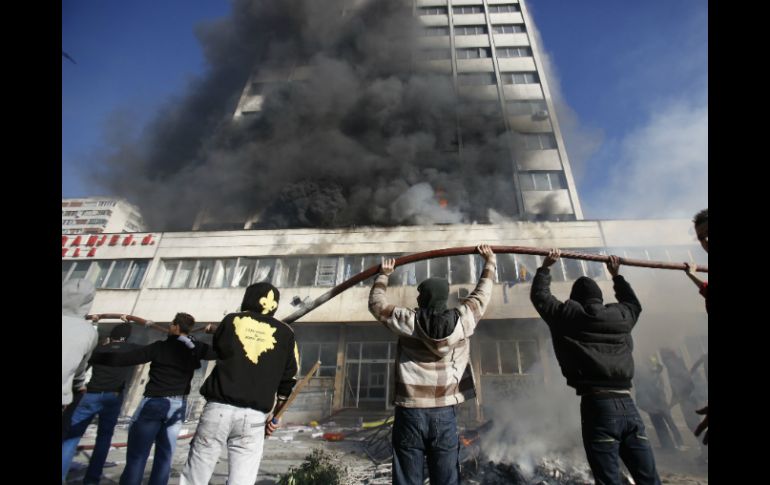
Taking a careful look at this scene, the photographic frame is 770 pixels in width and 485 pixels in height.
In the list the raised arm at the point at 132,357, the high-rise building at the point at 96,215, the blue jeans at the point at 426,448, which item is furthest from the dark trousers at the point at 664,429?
the high-rise building at the point at 96,215

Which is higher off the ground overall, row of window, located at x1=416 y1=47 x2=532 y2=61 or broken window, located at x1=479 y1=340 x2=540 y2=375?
row of window, located at x1=416 y1=47 x2=532 y2=61

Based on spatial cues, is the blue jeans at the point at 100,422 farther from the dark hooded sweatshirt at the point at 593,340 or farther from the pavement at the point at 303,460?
the dark hooded sweatshirt at the point at 593,340

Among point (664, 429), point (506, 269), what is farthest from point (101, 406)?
point (506, 269)

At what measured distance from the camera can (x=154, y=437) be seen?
10.4ft

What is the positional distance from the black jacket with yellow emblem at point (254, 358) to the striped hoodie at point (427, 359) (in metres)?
0.83

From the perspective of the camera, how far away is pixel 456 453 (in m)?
2.23

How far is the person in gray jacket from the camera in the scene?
2.15 metres

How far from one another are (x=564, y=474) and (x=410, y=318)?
160 inches

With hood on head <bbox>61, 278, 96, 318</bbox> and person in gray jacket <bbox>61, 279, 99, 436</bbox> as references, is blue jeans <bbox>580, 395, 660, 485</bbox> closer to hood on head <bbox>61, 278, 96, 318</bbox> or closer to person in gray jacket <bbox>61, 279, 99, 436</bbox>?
person in gray jacket <bbox>61, 279, 99, 436</bbox>

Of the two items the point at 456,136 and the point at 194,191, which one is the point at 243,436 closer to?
the point at 194,191

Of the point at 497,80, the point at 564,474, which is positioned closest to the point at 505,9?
the point at 497,80

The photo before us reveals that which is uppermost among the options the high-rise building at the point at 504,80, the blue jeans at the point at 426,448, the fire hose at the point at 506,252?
the high-rise building at the point at 504,80

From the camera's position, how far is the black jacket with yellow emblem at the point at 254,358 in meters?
2.27

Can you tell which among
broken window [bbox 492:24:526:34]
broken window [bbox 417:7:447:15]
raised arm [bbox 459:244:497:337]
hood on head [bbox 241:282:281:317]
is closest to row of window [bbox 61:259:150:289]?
hood on head [bbox 241:282:281:317]
